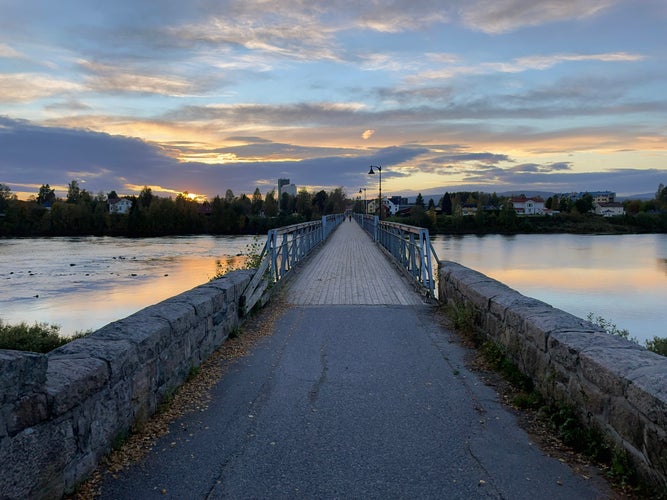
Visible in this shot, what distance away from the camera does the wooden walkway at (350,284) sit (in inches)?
368

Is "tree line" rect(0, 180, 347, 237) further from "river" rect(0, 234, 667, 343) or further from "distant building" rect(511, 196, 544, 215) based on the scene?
"distant building" rect(511, 196, 544, 215)

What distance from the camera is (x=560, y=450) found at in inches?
136

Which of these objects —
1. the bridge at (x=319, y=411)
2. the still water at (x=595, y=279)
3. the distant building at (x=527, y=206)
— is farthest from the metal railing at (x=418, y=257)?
the distant building at (x=527, y=206)

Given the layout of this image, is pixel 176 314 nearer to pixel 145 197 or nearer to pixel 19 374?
pixel 19 374

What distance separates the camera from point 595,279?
96.4 feet

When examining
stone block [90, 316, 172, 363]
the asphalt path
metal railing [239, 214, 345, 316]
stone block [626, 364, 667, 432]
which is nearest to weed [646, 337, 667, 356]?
metal railing [239, 214, 345, 316]

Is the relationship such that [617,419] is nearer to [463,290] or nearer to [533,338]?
[533,338]

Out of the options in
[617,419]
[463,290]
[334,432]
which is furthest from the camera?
[463,290]

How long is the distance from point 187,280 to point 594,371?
27202 mm

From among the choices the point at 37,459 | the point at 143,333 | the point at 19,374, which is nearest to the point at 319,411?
the point at 143,333

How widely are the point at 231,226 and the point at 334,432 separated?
8700cm

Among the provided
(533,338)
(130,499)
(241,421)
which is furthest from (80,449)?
(533,338)

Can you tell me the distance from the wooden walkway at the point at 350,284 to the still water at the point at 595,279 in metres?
9.21

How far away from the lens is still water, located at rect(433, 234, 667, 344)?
20383 mm
